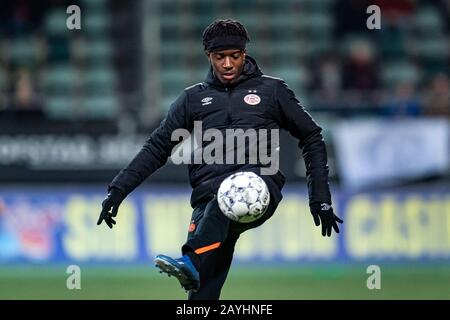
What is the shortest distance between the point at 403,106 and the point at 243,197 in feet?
26.7

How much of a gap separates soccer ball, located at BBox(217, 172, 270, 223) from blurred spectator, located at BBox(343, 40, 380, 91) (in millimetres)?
9062

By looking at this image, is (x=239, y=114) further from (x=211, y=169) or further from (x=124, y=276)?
(x=124, y=276)

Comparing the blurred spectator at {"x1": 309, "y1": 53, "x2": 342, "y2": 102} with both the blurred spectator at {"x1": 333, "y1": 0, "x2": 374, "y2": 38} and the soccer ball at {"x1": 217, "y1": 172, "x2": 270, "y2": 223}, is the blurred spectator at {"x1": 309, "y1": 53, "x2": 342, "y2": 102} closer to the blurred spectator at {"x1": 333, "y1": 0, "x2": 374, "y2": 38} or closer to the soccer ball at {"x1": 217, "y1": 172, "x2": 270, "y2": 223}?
the blurred spectator at {"x1": 333, "y1": 0, "x2": 374, "y2": 38}

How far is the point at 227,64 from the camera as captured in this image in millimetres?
7438

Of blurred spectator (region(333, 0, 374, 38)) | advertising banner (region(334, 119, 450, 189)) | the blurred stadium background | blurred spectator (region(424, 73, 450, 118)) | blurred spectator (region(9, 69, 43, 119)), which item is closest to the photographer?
the blurred stadium background

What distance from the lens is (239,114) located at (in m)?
7.53

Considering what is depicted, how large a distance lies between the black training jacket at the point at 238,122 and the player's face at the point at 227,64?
73mm

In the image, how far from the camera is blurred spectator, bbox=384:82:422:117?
14836mm

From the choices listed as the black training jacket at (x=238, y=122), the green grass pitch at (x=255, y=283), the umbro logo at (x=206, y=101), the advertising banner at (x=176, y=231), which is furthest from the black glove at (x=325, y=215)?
the advertising banner at (x=176, y=231)
